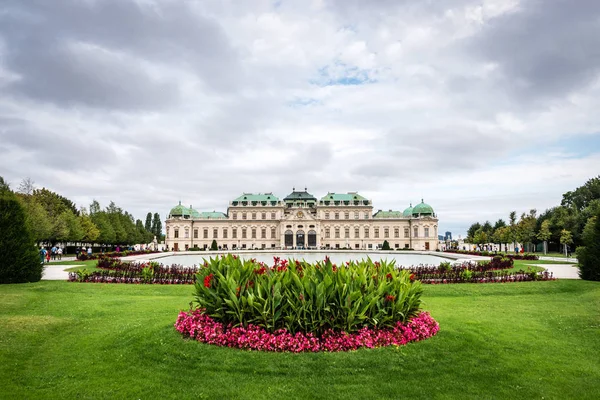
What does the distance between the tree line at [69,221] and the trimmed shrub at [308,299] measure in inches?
990

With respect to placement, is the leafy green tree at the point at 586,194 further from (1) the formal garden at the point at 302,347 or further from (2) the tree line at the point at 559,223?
(1) the formal garden at the point at 302,347

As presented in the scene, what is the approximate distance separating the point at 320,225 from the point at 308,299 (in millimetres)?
79117

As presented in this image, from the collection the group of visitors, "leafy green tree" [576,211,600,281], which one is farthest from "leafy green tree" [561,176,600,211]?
the group of visitors

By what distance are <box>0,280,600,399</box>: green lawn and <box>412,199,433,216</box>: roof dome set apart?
79.7 metres

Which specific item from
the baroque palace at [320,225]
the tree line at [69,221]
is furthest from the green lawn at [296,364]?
the baroque palace at [320,225]

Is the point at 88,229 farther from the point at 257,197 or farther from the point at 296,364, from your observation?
the point at 296,364

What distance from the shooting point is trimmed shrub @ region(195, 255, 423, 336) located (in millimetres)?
7219

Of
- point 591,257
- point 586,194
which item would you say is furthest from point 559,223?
point 591,257

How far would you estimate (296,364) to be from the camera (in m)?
6.47

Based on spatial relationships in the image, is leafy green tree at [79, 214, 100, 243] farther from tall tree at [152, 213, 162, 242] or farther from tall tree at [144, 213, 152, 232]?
tall tree at [152, 213, 162, 242]

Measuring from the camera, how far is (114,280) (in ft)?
63.0

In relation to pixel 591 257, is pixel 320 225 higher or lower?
higher

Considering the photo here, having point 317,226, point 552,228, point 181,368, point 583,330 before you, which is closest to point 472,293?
point 583,330

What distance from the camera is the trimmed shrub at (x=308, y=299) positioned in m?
7.22
